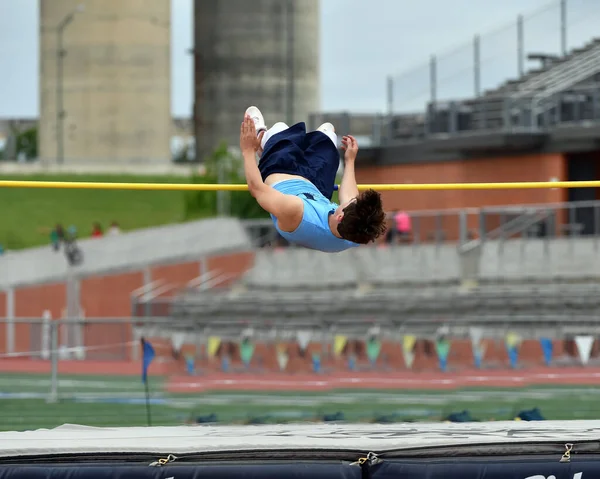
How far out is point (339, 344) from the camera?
46.7 ft

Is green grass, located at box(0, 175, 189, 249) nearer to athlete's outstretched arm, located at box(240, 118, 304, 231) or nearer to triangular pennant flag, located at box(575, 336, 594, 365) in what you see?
triangular pennant flag, located at box(575, 336, 594, 365)

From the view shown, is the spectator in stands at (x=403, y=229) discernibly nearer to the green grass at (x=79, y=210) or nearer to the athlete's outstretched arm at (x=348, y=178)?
the athlete's outstretched arm at (x=348, y=178)

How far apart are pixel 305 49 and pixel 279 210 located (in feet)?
133

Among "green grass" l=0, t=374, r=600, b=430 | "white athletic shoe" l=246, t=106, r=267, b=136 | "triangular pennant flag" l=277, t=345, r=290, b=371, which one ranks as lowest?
"green grass" l=0, t=374, r=600, b=430

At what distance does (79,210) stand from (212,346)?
2615 centimetres

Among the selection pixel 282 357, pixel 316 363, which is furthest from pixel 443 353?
pixel 282 357

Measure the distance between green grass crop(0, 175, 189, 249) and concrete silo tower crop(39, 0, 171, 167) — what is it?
4392 mm

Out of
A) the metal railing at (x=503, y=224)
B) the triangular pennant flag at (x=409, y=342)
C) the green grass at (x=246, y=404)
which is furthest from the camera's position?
the metal railing at (x=503, y=224)

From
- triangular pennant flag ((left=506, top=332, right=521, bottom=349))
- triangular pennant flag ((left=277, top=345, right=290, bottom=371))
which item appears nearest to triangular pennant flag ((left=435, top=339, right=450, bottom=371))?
triangular pennant flag ((left=506, top=332, right=521, bottom=349))

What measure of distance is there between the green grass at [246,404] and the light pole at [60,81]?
32.0 metres

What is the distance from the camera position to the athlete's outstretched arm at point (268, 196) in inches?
281

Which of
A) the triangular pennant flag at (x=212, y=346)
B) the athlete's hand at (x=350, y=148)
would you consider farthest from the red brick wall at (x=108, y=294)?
the athlete's hand at (x=350, y=148)

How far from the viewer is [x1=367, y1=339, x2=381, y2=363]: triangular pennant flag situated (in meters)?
14.3

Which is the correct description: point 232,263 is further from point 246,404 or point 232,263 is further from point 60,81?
point 60,81
